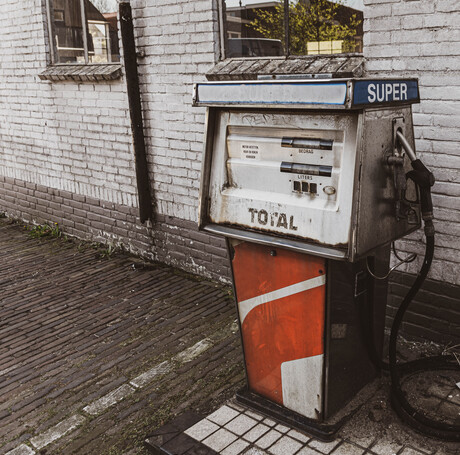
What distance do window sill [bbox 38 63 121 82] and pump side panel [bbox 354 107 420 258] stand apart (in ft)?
11.9

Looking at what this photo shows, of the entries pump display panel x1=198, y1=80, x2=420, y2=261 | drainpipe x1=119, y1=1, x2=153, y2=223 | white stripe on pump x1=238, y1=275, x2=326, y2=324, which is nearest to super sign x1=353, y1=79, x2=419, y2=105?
pump display panel x1=198, y1=80, x2=420, y2=261

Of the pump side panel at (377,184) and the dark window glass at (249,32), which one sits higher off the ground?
the dark window glass at (249,32)

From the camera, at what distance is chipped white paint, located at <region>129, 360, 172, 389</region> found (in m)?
3.64

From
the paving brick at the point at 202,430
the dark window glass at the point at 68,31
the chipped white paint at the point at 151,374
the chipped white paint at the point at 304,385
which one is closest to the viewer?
the chipped white paint at the point at 304,385

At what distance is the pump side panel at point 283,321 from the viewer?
2695 millimetres

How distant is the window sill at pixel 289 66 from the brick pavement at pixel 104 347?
1.99 metres

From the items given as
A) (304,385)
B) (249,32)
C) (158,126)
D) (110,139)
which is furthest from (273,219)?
(110,139)

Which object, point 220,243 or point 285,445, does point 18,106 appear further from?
point 285,445

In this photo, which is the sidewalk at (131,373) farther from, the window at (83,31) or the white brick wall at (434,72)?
the window at (83,31)

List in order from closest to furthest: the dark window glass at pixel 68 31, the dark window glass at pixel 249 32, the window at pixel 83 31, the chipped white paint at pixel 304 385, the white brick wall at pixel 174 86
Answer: the chipped white paint at pixel 304 385, the dark window glass at pixel 249 32, the white brick wall at pixel 174 86, the window at pixel 83 31, the dark window glass at pixel 68 31

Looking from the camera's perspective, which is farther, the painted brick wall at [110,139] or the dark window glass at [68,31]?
the dark window glass at [68,31]

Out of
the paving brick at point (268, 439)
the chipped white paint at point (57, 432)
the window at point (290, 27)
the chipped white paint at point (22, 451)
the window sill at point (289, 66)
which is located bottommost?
the chipped white paint at point (22, 451)

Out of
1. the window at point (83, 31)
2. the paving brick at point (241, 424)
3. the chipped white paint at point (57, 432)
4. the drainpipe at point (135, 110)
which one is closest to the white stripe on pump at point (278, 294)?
the paving brick at point (241, 424)

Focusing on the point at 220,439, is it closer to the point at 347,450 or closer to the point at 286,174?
the point at 347,450
